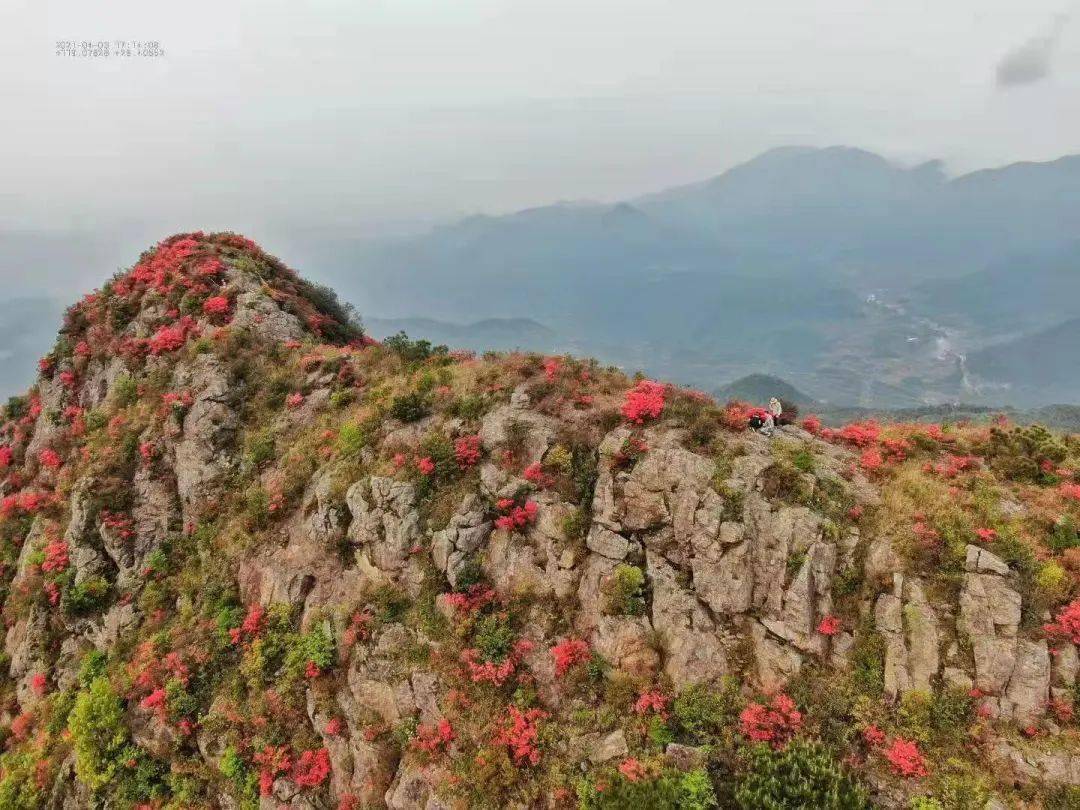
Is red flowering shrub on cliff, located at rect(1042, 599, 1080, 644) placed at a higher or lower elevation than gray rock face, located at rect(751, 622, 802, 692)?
higher

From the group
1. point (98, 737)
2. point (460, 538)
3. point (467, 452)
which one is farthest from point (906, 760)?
point (98, 737)

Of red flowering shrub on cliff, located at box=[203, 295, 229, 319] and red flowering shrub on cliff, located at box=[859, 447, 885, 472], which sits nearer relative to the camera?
red flowering shrub on cliff, located at box=[859, 447, 885, 472]

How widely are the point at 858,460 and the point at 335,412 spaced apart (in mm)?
20041

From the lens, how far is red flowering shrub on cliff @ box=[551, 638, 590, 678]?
15.8 metres

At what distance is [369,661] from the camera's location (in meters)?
17.5

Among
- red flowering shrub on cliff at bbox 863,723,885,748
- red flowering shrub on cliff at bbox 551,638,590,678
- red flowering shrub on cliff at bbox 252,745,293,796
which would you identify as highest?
red flowering shrub on cliff at bbox 551,638,590,678

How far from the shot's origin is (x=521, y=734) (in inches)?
588

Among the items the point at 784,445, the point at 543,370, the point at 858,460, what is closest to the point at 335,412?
the point at 543,370

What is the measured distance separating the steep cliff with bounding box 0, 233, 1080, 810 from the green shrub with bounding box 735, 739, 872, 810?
0.07 m

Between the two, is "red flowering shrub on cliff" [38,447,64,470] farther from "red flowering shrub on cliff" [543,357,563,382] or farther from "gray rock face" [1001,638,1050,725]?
"gray rock face" [1001,638,1050,725]

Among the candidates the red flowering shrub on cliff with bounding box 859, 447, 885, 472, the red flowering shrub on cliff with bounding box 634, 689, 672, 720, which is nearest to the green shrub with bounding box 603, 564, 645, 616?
the red flowering shrub on cliff with bounding box 634, 689, 672, 720

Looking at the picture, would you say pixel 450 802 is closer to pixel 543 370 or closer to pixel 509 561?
pixel 509 561

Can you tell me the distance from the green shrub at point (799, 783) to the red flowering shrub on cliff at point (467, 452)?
38.2 feet

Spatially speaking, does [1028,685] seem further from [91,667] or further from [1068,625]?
[91,667]
